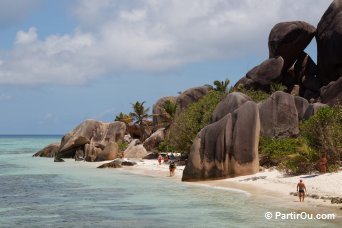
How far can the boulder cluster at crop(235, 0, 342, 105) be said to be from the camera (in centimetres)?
5493

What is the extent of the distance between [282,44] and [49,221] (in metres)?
47.2

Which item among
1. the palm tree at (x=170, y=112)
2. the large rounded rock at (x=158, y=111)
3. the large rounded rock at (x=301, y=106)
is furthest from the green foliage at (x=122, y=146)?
the large rounded rock at (x=301, y=106)

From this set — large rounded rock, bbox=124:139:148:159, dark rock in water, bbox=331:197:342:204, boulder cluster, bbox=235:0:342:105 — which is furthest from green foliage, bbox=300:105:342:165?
large rounded rock, bbox=124:139:148:159

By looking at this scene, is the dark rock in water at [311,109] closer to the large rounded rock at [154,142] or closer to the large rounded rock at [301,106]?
the large rounded rock at [301,106]

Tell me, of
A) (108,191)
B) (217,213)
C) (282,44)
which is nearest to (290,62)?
Answer: (282,44)

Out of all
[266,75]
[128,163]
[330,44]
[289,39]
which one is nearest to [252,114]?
[128,163]

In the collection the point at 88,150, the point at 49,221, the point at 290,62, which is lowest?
the point at 49,221

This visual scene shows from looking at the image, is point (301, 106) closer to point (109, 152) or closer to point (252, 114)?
point (252, 114)

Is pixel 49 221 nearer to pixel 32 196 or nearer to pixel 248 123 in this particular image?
pixel 32 196

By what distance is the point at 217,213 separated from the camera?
811 inches

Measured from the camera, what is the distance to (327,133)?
2820 centimetres

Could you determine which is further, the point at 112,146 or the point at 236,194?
the point at 112,146

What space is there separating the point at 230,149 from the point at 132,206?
31.5 feet

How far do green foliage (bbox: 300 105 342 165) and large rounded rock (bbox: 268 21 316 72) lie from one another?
106 feet
